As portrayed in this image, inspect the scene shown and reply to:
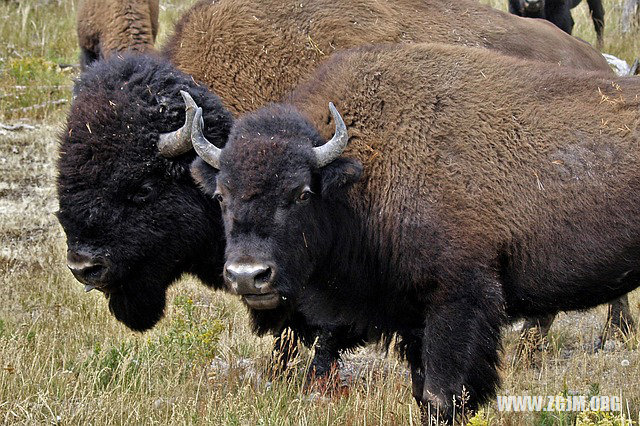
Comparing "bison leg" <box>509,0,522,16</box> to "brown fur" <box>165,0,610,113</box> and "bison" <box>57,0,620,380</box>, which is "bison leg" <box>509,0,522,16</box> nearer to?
"brown fur" <box>165,0,610,113</box>

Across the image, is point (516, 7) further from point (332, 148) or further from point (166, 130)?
point (332, 148)

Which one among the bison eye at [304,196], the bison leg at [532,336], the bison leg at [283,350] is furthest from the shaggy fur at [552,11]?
the bison eye at [304,196]

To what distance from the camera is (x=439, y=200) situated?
17.1 ft

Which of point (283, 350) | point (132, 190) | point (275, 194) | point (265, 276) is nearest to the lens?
point (265, 276)

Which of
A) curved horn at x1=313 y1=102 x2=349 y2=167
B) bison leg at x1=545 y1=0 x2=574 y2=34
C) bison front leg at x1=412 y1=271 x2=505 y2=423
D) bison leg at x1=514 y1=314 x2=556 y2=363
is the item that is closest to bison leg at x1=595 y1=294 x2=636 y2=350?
bison leg at x1=514 y1=314 x2=556 y2=363

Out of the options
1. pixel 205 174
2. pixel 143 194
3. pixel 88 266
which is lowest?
pixel 88 266

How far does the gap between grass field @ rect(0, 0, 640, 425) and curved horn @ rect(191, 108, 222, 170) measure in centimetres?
136

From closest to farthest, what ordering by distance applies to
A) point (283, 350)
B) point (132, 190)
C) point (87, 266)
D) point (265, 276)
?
point (265, 276) < point (87, 266) < point (132, 190) < point (283, 350)

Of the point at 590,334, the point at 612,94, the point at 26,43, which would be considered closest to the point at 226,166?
the point at 612,94

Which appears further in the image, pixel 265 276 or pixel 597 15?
pixel 597 15

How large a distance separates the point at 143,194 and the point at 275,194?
1314mm

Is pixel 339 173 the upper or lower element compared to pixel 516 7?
upper

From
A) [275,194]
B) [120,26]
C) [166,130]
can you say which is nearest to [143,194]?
[166,130]

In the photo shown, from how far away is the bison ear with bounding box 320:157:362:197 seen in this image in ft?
16.9
